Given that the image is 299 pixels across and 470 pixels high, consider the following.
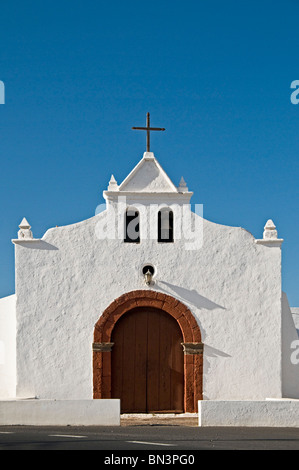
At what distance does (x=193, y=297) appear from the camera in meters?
16.6

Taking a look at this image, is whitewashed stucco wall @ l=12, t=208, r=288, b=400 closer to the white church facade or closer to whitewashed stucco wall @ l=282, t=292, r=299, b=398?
the white church facade

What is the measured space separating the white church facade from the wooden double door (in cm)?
2

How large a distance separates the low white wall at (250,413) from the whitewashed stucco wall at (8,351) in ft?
16.5

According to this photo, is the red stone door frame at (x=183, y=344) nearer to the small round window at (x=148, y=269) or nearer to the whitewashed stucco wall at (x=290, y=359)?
the small round window at (x=148, y=269)

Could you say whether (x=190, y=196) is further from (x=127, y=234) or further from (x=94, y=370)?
(x=94, y=370)

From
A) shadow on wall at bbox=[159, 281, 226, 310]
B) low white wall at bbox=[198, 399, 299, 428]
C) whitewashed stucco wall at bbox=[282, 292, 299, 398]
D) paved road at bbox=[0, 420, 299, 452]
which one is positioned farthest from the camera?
whitewashed stucco wall at bbox=[282, 292, 299, 398]

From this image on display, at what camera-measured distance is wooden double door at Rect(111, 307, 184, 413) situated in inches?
643

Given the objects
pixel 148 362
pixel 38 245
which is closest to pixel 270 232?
pixel 148 362

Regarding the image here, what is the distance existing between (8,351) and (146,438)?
605cm

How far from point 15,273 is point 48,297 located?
0.99 meters

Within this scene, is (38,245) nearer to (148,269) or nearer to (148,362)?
(148,269)

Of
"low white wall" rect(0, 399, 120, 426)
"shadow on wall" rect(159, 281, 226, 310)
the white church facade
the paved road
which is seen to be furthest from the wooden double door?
"low white wall" rect(0, 399, 120, 426)

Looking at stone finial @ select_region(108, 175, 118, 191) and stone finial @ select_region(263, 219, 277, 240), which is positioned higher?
stone finial @ select_region(108, 175, 118, 191)

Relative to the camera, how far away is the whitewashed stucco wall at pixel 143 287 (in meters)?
16.3
